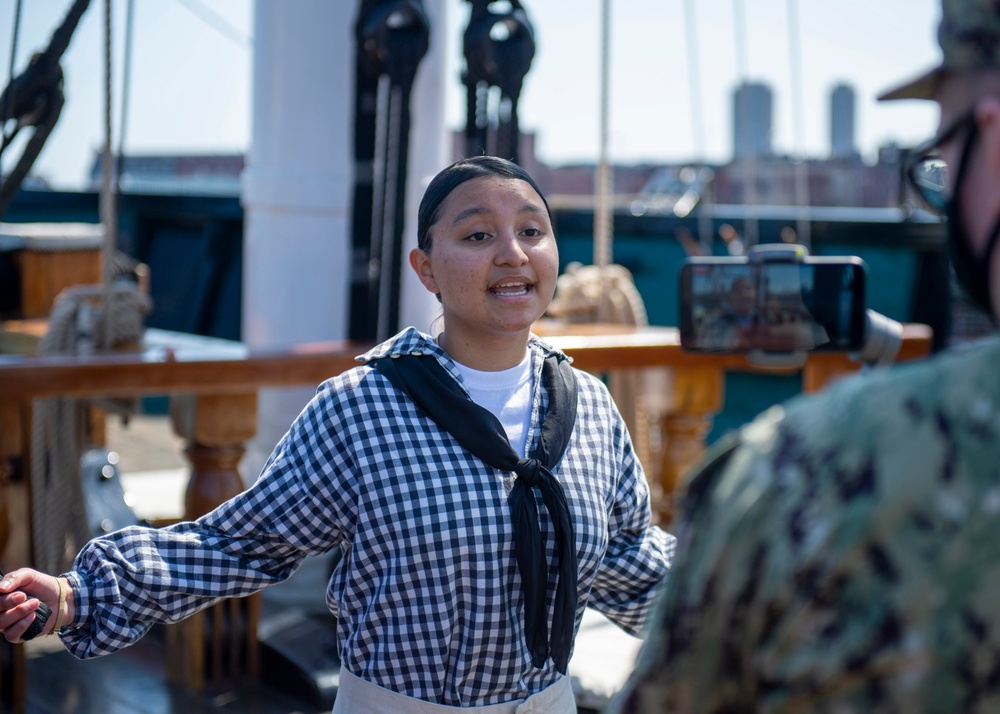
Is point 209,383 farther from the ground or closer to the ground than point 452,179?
closer to the ground

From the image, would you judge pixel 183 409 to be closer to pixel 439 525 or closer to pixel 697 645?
pixel 439 525

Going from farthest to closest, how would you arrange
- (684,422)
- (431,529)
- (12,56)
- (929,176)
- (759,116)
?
(759,116) → (684,422) → (12,56) → (431,529) → (929,176)

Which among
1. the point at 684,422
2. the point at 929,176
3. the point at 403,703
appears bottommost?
the point at 403,703

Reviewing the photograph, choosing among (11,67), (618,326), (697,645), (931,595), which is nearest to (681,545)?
(697,645)

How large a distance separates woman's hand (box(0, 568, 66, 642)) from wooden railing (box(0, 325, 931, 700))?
1224mm

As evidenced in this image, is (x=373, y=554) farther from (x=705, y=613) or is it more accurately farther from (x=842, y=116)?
(x=842, y=116)

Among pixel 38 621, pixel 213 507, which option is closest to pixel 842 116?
pixel 213 507

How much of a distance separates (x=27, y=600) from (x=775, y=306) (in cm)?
95

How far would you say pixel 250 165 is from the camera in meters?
3.79

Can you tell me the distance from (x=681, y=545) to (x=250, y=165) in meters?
3.15

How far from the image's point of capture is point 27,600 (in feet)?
4.75

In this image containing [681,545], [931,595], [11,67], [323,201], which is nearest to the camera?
[931,595]

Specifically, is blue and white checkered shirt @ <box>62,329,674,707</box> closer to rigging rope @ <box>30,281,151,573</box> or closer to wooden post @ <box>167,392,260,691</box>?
wooden post @ <box>167,392,260,691</box>

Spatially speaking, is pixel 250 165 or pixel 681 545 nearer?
pixel 681 545
